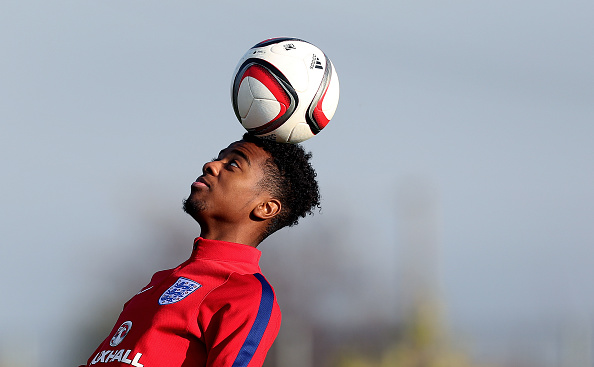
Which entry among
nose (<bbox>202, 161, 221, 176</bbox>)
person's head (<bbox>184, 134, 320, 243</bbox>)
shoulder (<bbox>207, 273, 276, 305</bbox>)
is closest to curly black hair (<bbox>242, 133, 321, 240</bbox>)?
person's head (<bbox>184, 134, 320, 243</bbox>)

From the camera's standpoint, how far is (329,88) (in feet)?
14.3

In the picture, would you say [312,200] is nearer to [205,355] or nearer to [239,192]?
[239,192]

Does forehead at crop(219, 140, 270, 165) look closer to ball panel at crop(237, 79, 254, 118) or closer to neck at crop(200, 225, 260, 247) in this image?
ball panel at crop(237, 79, 254, 118)

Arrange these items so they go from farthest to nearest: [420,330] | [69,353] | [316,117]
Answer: [69,353], [420,330], [316,117]

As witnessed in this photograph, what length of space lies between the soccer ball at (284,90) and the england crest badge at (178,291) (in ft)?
2.67

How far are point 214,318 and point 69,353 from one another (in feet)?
51.0

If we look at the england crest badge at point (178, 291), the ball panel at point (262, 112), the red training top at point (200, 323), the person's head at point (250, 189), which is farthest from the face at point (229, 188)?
the england crest badge at point (178, 291)

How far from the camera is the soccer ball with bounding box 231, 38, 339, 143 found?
4219 mm

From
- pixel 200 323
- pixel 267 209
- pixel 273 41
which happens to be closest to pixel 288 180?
pixel 267 209

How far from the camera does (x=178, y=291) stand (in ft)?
12.8

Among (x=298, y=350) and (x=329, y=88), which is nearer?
(x=329, y=88)

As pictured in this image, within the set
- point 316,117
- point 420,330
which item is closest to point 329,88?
point 316,117

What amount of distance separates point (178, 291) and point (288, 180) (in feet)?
2.72

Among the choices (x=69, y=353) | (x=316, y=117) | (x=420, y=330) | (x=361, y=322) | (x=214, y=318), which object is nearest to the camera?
(x=214, y=318)
